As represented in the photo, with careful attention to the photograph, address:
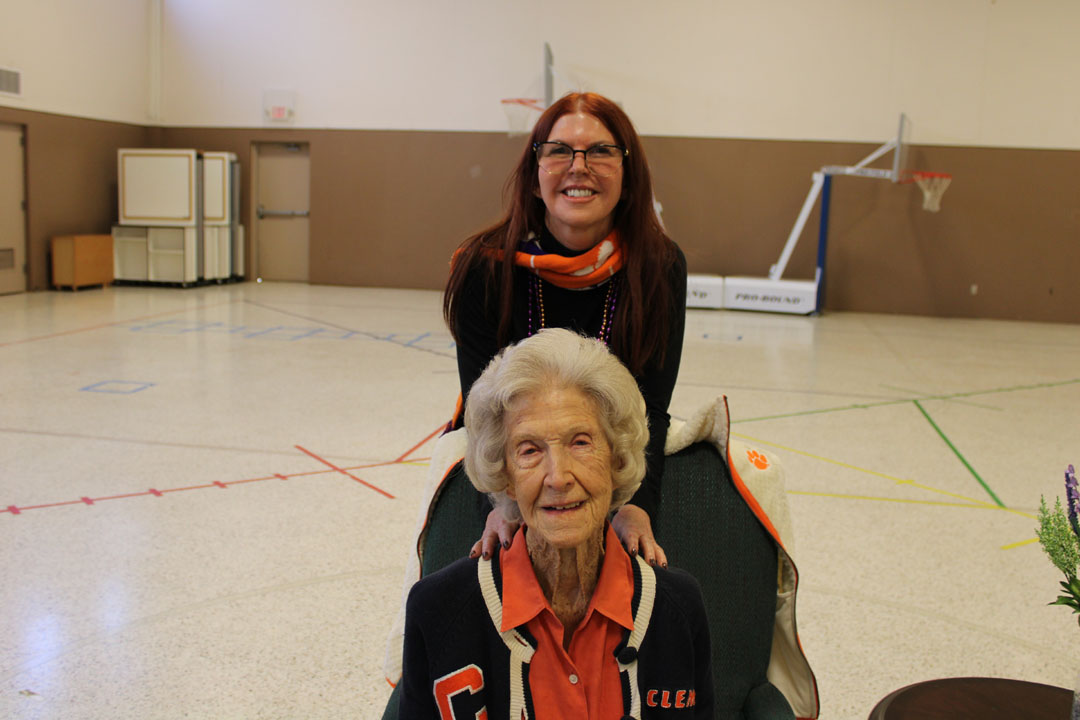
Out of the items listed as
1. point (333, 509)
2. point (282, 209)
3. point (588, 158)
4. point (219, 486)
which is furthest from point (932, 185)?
point (588, 158)

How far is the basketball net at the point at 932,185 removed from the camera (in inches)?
436

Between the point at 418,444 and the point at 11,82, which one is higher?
the point at 11,82

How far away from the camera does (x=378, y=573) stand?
10.9 feet

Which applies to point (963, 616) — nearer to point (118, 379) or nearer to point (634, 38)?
point (118, 379)

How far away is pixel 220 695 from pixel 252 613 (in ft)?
1.61

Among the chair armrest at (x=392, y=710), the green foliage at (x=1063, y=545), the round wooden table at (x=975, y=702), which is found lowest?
the chair armrest at (x=392, y=710)

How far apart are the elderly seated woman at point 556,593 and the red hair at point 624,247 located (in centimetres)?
50

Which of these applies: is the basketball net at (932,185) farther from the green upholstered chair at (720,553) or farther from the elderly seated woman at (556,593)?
the elderly seated woman at (556,593)

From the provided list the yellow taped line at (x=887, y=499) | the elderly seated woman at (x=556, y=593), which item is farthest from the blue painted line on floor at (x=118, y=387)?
the elderly seated woman at (x=556, y=593)

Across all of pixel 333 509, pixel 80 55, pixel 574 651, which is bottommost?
pixel 333 509

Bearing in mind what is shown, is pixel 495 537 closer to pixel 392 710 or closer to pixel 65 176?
pixel 392 710

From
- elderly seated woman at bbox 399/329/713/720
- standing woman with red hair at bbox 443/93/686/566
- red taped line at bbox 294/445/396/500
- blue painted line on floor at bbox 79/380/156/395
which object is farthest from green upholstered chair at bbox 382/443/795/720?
blue painted line on floor at bbox 79/380/156/395

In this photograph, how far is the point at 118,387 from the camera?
6.17 metres

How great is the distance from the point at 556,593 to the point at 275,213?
1319 cm
